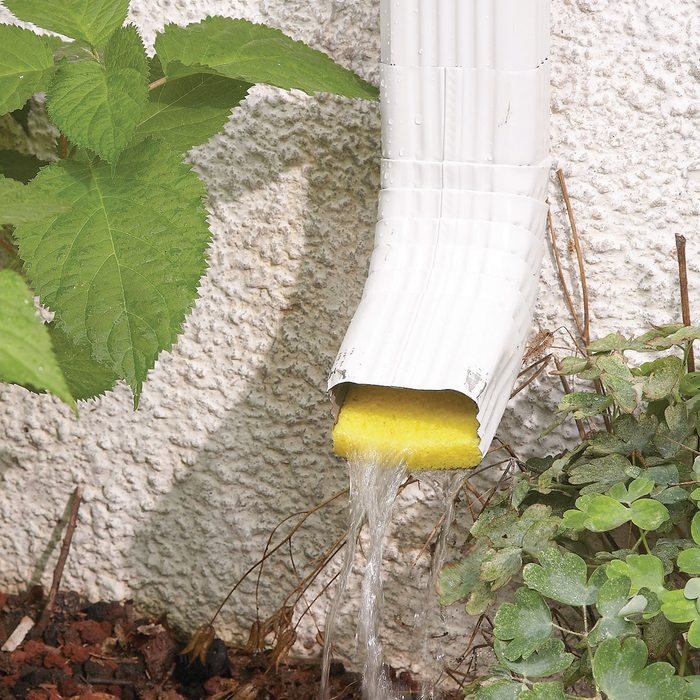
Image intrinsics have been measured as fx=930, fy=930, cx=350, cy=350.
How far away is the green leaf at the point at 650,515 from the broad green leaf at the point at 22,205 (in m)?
0.54

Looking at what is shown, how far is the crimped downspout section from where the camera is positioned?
83cm

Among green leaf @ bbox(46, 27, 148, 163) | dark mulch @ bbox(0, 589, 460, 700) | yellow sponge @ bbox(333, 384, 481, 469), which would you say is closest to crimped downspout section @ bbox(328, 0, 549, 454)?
yellow sponge @ bbox(333, 384, 481, 469)

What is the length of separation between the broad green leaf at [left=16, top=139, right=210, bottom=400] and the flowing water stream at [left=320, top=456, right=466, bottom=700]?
21 centimetres

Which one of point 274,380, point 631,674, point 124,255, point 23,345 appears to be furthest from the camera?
point 274,380

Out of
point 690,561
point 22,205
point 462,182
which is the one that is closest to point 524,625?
point 690,561

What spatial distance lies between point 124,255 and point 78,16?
236 millimetres

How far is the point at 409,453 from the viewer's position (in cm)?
79

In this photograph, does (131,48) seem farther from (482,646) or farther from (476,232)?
(482,646)

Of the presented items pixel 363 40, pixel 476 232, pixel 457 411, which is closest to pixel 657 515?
pixel 457 411

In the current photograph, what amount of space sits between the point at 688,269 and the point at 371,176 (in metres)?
0.36

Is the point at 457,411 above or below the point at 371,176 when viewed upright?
below

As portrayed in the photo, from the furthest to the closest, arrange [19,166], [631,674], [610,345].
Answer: [19,166], [610,345], [631,674]

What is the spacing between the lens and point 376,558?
95 cm

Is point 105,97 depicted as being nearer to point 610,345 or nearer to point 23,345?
point 23,345
